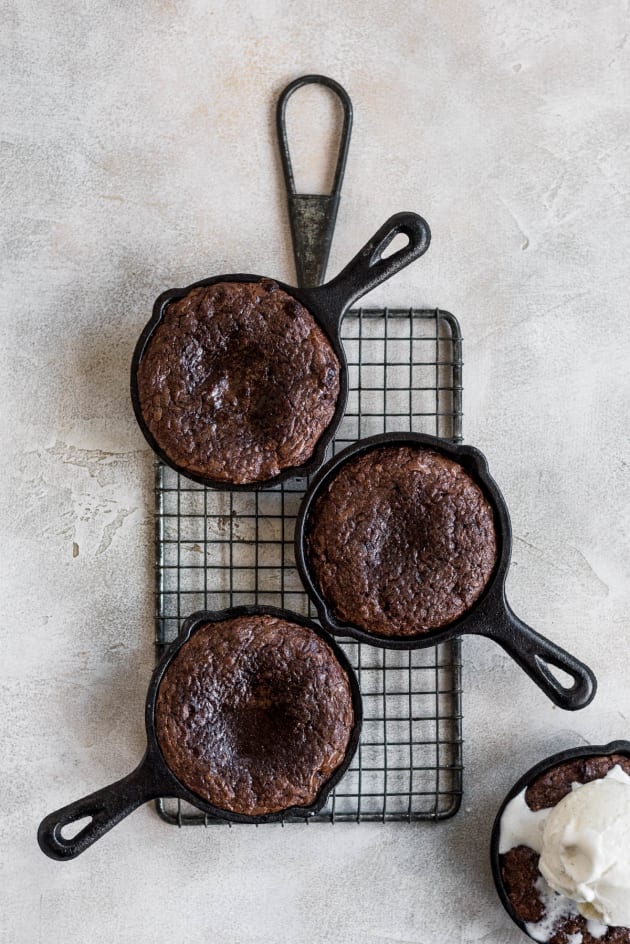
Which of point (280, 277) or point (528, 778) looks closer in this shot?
point (528, 778)

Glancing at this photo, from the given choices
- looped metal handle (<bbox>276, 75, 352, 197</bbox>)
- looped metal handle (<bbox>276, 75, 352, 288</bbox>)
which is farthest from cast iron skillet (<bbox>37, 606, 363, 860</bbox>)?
looped metal handle (<bbox>276, 75, 352, 197</bbox>)

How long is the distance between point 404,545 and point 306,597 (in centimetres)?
31

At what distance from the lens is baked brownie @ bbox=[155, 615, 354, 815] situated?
1695 millimetres

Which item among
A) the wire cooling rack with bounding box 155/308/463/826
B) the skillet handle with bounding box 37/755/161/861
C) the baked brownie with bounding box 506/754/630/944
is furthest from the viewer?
the wire cooling rack with bounding box 155/308/463/826

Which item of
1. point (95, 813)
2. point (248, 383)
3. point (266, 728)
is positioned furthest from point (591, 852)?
point (248, 383)

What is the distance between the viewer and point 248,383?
1.72 metres

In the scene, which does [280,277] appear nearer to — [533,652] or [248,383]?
[248,383]

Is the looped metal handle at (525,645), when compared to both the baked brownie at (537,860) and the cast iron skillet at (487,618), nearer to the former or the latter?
the cast iron skillet at (487,618)

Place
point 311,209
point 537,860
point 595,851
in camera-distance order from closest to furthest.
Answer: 1. point 595,851
2. point 537,860
3. point 311,209

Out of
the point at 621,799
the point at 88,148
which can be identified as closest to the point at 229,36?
the point at 88,148

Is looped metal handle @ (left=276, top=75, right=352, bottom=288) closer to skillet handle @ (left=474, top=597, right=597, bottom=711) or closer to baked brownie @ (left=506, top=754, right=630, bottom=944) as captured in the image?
skillet handle @ (left=474, top=597, right=597, bottom=711)

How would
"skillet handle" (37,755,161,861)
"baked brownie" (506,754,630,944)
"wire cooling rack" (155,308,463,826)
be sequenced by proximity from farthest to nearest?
"wire cooling rack" (155,308,463,826) → "baked brownie" (506,754,630,944) → "skillet handle" (37,755,161,861)

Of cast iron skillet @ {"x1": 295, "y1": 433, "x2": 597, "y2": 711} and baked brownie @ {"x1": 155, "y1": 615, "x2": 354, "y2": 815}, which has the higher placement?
cast iron skillet @ {"x1": 295, "y1": 433, "x2": 597, "y2": 711}

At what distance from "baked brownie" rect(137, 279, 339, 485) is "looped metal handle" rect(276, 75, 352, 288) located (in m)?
0.23
